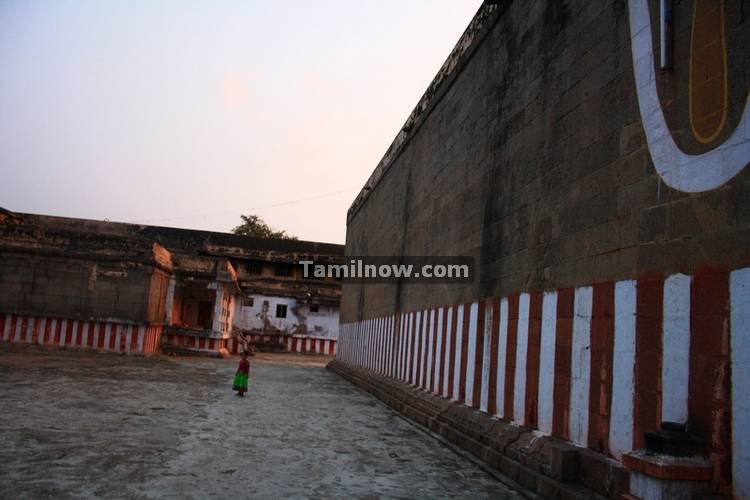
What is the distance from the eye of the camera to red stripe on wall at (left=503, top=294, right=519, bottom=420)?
19.5 feet

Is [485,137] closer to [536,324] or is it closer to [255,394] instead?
[536,324]

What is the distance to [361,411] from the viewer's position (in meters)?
9.73

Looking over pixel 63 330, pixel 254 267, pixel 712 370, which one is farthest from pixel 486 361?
pixel 254 267

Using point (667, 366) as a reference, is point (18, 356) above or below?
below

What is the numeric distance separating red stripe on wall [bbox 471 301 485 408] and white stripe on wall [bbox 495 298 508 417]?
550 millimetres

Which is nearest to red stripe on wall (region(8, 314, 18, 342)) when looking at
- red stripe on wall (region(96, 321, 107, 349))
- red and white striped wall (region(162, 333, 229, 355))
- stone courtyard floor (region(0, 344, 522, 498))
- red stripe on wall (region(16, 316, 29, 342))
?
red stripe on wall (region(16, 316, 29, 342))

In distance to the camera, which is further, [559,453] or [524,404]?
[524,404]

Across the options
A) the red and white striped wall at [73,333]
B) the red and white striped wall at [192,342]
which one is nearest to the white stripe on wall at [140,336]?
the red and white striped wall at [73,333]

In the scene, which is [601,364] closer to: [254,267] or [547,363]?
[547,363]

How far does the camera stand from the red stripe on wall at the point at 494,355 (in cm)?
641

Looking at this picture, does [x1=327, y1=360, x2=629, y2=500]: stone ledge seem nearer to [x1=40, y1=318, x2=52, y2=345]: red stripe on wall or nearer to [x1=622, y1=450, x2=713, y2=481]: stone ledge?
[x1=622, y1=450, x2=713, y2=481]: stone ledge

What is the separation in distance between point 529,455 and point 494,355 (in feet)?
5.16

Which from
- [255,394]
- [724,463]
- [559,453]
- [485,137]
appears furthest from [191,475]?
[255,394]

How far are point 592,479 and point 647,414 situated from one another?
73cm
